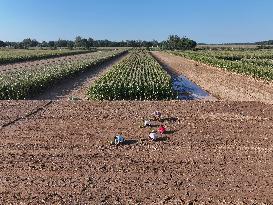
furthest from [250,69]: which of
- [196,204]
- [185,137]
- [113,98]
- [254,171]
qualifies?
[196,204]

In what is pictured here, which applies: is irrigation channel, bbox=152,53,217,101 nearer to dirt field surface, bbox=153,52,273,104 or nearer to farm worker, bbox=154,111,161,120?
dirt field surface, bbox=153,52,273,104

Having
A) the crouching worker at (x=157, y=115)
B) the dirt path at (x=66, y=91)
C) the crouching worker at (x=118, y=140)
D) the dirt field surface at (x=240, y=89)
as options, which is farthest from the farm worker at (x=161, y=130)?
the dirt path at (x=66, y=91)

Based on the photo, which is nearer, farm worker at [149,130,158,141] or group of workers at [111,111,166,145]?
group of workers at [111,111,166,145]

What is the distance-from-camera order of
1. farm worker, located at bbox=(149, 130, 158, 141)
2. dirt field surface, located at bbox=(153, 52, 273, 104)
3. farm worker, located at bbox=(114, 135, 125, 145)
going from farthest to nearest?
dirt field surface, located at bbox=(153, 52, 273, 104) < farm worker, located at bbox=(149, 130, 158, 141) < farm worker, located at bbox=(114, 135, 125, 145)

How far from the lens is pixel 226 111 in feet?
50.9

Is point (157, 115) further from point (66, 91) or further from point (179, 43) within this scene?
point (179, 43)

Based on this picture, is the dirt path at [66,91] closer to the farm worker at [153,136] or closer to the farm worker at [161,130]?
the farm worker at [161,130]

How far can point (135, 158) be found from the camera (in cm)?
989

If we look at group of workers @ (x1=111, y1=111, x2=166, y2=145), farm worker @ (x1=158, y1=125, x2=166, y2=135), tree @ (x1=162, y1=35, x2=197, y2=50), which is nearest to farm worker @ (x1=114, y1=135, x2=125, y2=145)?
group of workers @ (x1=111, y1=111, x2=166, y2=145)

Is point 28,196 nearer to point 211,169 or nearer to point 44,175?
point 44,175

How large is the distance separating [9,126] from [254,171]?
7401 mm

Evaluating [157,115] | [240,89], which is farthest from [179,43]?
[157,115]

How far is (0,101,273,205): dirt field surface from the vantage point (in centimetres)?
789

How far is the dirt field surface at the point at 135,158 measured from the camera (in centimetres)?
789
